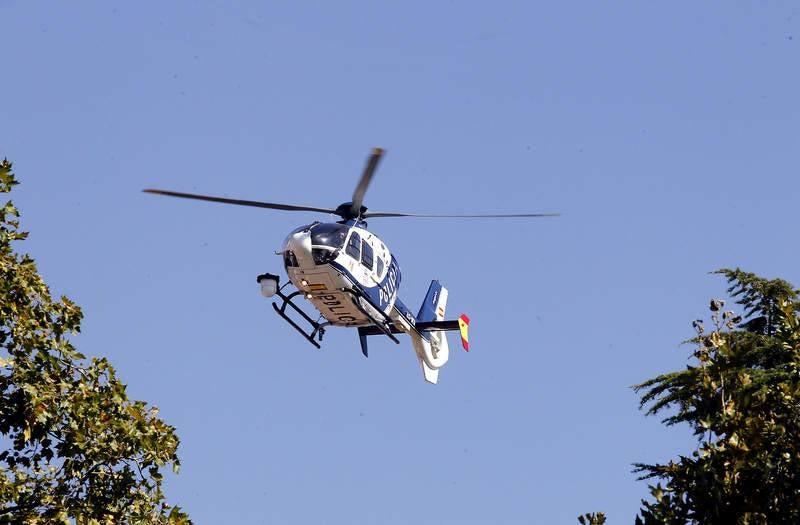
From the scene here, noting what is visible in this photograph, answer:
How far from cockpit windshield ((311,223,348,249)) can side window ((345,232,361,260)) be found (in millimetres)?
219

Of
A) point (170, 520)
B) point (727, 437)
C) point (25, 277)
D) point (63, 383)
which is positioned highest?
point (25, 277)

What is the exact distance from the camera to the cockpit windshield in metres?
27.3

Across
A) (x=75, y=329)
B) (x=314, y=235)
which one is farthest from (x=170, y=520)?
(x=314, y=235)

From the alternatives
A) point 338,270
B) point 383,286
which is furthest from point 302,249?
point 383,286

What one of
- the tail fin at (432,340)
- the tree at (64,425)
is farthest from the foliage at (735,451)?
the tail fin at (432,340)

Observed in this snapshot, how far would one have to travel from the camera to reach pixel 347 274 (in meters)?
27.5

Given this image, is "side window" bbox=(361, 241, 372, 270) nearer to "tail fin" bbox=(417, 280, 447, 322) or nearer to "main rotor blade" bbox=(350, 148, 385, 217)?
"main rotor blade" bbox=(350, 148, 385, 217)

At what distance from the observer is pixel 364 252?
28484 millimetres

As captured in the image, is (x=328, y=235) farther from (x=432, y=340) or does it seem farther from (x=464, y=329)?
(x=432, y=340)

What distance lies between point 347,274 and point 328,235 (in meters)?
0.96

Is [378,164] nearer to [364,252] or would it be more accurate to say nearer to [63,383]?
[364,252]

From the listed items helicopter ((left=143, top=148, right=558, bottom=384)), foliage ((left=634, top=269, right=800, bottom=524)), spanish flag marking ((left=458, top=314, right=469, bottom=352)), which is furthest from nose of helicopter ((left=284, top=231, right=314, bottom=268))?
foliage ((left=634, top=269, right=800, bottom=524))

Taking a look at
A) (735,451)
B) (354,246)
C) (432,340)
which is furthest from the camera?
(432,340)

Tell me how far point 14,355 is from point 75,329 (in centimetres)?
126
